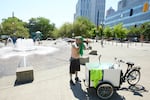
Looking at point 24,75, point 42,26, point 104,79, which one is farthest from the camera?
point 42,26

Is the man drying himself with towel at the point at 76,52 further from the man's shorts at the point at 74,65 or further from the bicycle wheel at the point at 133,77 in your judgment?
the bicycle wheel at the point at 133,77

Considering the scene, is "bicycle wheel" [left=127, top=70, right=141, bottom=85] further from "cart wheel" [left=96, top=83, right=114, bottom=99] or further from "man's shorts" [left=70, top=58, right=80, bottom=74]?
"man's shorts" [left=70, top=58, right=80, bottom=74]

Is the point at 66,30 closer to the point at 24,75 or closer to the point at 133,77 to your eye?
the point at 24,75

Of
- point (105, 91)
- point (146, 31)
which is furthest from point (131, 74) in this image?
point (146, 31)

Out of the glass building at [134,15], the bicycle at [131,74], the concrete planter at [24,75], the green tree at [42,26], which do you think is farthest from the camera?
the green tree at [42,26]

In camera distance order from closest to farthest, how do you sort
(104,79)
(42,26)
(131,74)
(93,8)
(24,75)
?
(104,79)
(131,74)
(24,75)
(42,26)
(93,8)

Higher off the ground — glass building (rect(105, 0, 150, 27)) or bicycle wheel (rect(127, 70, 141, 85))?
glass building (rect(105, 0, 150, 27))

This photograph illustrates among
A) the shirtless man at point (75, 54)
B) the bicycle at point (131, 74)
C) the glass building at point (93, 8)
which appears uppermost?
the glass building at point (93, 8)

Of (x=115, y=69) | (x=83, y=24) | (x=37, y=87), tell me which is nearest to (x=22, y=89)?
(x=37, y=87)

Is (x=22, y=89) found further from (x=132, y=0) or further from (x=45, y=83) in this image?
(x=132, y=0)

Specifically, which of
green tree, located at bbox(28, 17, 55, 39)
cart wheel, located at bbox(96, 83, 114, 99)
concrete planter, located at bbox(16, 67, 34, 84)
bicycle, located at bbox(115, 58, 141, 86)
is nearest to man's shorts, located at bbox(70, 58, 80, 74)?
bicycle, located at bbox(115, 58, 141, 86)

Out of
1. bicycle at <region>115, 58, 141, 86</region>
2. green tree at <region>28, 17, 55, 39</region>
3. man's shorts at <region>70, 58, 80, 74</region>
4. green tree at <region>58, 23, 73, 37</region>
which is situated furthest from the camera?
green tree at <region>28, 17, 55, 39</region>

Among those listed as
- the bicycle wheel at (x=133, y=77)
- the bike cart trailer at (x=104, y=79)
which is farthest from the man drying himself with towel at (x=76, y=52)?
the bicycle wheel at (x=133, y=77)

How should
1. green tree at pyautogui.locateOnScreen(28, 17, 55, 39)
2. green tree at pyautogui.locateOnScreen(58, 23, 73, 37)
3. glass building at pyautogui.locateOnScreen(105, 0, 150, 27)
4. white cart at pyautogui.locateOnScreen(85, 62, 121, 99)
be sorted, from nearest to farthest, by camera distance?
white cart at pyautogui.locateOnScreen(85, 62, 121, 99)
green tree at pyautogui.locateOnScreen(58, 23, 73, 37)
glass building at pyautogui.locateOnScreen(105, 0, 150, 27)
green tree at pyautogui.locateOnScreen(28, 17, 55, 39)
